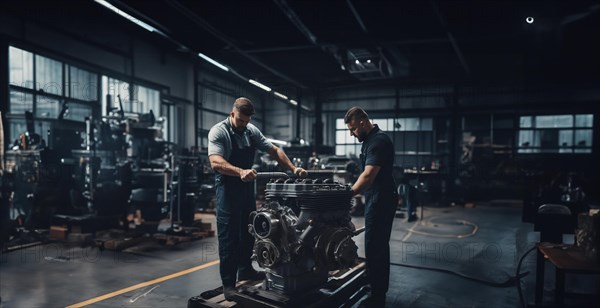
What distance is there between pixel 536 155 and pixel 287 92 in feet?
30.9

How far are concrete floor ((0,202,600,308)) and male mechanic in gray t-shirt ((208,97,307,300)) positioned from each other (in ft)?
2.32

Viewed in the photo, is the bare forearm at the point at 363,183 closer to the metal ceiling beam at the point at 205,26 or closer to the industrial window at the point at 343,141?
the metal ceiling beam at the point at 205,26

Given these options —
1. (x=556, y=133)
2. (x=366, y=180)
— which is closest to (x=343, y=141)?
(x=556, y=133)

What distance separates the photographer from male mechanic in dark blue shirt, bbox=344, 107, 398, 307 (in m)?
2.80

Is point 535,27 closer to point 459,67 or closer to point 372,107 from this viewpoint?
point 459,67

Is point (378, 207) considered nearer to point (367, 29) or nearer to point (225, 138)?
point (225, 138)

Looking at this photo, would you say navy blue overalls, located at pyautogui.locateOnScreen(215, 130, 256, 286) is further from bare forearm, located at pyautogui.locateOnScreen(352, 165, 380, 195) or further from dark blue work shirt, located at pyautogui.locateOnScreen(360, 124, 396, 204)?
dark blue work shirt, located at pyautogui.locateOnScreen(360, 124, 396, 204)

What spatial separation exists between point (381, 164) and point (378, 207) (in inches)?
Answer: 13.5

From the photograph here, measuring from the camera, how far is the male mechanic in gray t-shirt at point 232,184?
271 centimetres

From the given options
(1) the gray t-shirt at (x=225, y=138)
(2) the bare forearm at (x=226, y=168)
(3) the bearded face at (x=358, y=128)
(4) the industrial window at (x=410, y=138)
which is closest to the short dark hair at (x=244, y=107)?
(1) the gray t-shirt at (x=225, y=138)

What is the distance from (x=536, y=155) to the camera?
1340 cm

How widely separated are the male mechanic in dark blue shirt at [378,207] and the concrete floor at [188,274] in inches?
14.3

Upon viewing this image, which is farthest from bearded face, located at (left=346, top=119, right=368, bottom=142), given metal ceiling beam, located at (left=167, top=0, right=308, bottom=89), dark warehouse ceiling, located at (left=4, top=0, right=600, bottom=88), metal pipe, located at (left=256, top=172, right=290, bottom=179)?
metal ceiling beam, located at (left=167, top=0, right=308, bottom=89)

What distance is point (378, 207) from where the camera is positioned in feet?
9.41
